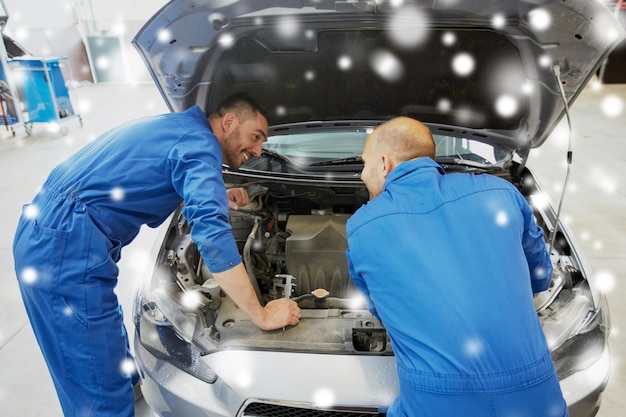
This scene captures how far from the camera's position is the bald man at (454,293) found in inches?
38.1

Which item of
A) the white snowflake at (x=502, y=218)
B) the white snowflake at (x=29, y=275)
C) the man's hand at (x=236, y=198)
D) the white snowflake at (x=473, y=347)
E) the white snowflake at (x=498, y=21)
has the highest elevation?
the white snowflake at (x=498, y=21)

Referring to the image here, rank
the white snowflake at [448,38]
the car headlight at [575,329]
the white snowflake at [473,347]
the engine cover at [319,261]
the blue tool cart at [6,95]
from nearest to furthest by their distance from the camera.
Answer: the white snowflake at [473,347]
the car headlight at [575,329]
the engine cover at [319,261]
the white snowflake at [448,38]
the blue tool cart at [6,95]

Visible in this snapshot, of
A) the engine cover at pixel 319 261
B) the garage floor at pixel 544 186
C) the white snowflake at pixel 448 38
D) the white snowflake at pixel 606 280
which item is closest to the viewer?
the engine cover at pixel 319 261

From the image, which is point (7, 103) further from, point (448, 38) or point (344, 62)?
point (448, 38)

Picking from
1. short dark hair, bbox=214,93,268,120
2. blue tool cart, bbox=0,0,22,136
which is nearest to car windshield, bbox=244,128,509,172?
short dark hair, bbox=214,93,268,120

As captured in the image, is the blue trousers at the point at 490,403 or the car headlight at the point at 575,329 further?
the car headlight at the point at 575,329

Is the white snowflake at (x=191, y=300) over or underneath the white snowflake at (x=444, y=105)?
underneath

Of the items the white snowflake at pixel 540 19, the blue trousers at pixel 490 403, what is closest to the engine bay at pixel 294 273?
the blue trousers at pixel 490 403

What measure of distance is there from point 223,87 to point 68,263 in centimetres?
100

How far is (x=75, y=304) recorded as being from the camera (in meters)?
1.46

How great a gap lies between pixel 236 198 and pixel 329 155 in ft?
2.13

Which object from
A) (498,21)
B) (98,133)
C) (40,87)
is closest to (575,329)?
(498,21)

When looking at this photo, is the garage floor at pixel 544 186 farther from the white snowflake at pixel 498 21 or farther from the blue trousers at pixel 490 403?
the white snowflake at pixel 498 21

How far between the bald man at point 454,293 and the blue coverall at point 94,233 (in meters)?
0.62
